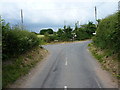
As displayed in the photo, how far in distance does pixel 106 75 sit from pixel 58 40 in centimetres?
4101

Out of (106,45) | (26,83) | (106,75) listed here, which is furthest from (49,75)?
(106,45)

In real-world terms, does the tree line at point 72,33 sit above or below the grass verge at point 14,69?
above

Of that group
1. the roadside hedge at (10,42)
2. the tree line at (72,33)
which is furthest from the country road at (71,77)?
the tree line at (72,33)

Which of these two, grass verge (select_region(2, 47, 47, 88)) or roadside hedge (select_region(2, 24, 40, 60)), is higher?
roadside hedge (select_region(2, 24, 40, 60))

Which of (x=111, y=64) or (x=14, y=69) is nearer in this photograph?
(x=14, y=69)

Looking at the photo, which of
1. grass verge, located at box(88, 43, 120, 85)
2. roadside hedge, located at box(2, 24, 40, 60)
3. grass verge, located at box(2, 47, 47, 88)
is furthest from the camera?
roadside hedge, located at box(2, 24, 40, 60)

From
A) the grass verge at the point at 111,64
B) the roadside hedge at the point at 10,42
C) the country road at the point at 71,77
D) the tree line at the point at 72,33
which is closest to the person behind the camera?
the country road at the point at 71,77

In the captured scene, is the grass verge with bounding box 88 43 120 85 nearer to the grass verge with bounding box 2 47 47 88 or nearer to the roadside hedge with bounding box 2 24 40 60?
the grass verge with bounding box 2 47 47 88

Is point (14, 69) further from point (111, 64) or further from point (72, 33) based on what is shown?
point (72, 33)

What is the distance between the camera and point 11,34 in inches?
658

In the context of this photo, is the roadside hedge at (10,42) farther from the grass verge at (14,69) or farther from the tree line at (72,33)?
the tree line at (72,33)

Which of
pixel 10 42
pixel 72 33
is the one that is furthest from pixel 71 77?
pixel 72 33

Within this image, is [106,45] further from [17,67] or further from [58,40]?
[58,40]

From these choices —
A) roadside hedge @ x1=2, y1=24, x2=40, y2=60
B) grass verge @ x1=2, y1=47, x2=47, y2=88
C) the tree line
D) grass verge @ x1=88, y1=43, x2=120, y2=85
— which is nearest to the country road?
grass verge @ x1=88, y1=43, x2=120, y2=85
